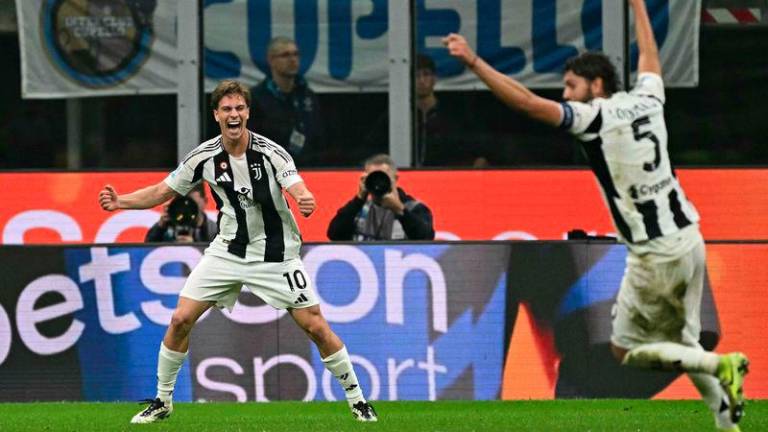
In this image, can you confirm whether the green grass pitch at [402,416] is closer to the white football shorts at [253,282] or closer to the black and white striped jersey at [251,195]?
the white football shorts at [253,282]

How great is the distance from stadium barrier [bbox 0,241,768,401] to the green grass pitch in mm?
226

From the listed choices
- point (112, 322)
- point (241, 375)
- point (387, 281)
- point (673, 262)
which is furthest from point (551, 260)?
point (673, 262)

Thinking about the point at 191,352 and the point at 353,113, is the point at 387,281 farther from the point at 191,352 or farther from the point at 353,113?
the point at 353,113

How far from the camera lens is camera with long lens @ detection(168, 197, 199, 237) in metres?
14.0

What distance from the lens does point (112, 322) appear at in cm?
1292

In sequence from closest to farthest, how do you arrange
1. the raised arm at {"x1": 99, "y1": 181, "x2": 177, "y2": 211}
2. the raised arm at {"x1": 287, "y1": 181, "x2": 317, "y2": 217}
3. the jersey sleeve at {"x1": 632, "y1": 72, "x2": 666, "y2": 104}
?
the jersey sleeve at {"x1": 632, "y1": 72, "x2": 666, "y2": 104} → the raised arm at {"x1": 287, "y1": 181, "x2": 317, "y2": 217} → the raised arm at {"x1": 99, "y1": 181, "x2": 177, "y2": 211}

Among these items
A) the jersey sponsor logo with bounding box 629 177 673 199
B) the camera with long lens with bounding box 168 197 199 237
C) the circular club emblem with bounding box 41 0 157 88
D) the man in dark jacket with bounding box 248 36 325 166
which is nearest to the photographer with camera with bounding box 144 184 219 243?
the camera with long lens with bounding box 168 197 199 237

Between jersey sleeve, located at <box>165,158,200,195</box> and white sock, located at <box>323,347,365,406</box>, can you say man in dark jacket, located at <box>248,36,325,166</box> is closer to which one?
jersey sleeve, located at <box>165,158,200,195</box>

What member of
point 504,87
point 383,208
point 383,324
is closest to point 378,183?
point 383,208

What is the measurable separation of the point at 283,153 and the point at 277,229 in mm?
472

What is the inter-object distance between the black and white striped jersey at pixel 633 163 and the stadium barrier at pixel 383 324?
14.0ft

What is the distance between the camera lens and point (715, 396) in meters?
8.47

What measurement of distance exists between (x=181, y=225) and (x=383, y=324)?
6.97ft

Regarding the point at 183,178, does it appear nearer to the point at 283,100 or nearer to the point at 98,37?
the point at 283,100
